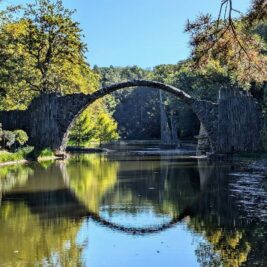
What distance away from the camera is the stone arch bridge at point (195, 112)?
92.3 ft

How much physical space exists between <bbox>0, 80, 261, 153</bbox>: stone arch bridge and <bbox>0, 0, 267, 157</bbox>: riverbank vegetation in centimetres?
Result: 106

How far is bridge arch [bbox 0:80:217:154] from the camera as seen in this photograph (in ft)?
99.6

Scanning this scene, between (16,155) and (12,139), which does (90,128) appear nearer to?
(12,139)

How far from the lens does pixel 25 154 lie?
88.7ft

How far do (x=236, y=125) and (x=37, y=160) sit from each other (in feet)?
36.2

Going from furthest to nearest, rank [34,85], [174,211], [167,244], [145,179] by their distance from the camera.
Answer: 1. [34,85]
2. [145,179]
3. [174,211]
4. [167,244]

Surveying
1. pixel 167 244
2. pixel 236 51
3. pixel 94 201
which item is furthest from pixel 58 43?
pixel 167 244

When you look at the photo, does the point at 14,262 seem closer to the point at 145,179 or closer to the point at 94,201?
the point at 94,201

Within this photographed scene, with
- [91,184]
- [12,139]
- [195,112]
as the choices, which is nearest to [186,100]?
[195,112]

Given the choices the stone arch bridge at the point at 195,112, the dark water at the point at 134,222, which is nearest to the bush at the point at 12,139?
the stone arch bridge at the point at 195,112

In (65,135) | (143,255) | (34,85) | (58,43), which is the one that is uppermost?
(58,43)

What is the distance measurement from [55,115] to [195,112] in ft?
27.8

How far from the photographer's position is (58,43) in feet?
106

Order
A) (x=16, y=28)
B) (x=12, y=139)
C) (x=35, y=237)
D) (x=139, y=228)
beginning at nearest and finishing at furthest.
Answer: (x=35, y=237), (x=139, y=228), (x=12, y=139), (x=16, y=28)
